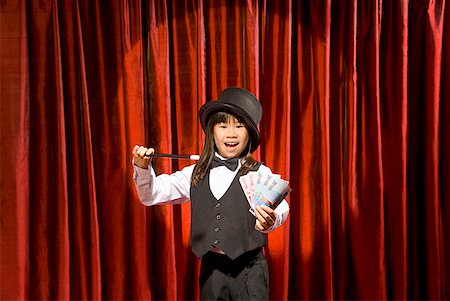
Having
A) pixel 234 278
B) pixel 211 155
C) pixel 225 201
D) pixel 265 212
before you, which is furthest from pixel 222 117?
pixel 234 278

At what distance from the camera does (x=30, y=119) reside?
276 centimetres

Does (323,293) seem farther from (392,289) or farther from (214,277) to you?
(214,277)

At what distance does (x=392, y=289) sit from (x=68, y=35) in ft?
7.32

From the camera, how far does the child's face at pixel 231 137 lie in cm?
210

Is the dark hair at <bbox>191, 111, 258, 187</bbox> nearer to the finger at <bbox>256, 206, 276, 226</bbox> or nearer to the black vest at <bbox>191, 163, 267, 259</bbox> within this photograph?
the black vest at <bbox>191, 163, 267, 259</bbox>

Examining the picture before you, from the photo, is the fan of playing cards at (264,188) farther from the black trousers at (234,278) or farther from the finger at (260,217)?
the black trousers at (234,278)

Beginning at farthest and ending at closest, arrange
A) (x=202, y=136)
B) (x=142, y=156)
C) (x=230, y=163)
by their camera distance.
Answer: (x=202, y=136) < (x=230, y=163) < (x=142, y=156)

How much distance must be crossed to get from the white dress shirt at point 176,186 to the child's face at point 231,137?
0.19ft

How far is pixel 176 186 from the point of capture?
2.24 m

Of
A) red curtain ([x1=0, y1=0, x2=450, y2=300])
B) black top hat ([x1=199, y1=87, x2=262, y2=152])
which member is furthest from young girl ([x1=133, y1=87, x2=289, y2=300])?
red curtain ([x1=0, y1=0, x2=450, y2=300])

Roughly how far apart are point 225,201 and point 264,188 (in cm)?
22

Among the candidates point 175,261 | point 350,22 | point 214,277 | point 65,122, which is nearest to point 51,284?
point 175,261

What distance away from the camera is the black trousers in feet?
6.77

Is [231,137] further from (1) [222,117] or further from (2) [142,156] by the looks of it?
(2) [142,156]
